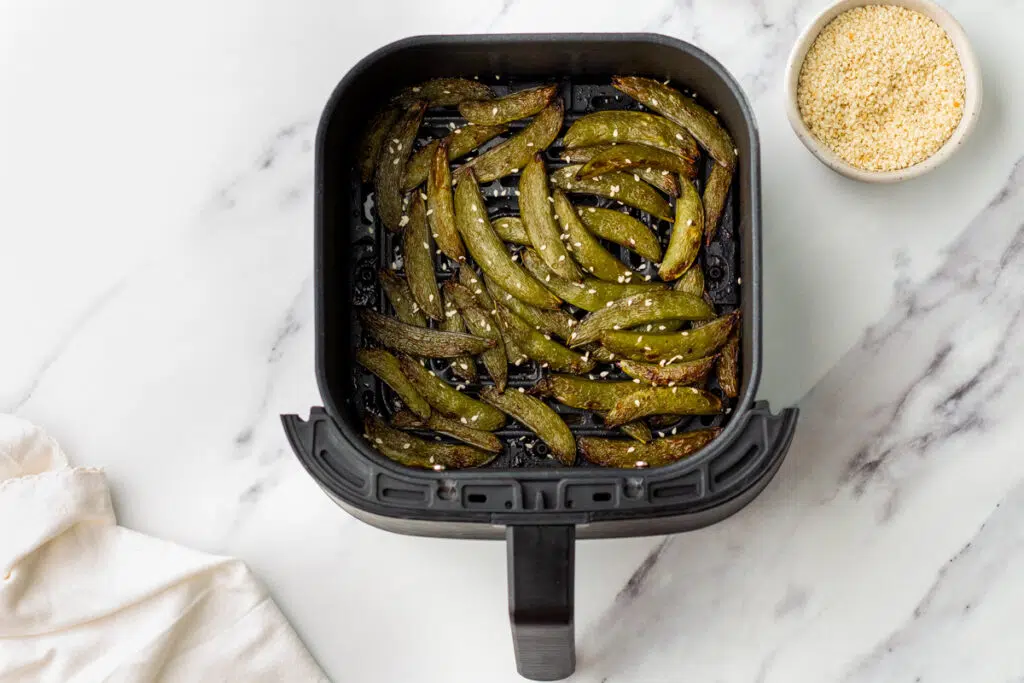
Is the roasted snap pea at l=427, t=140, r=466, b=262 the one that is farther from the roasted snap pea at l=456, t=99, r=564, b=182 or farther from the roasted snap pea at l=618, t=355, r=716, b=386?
the roasted snap pea at l=618, t=355, r=716, b=386

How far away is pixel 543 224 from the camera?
4.15ft

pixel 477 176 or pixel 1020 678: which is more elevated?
pixel 477 176

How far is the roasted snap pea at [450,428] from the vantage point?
125cm

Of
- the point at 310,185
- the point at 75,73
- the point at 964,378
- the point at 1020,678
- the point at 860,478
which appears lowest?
the point at 1020,678

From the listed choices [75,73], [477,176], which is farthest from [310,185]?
[75,73]

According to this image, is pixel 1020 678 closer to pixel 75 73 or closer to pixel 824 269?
pixel 824 269

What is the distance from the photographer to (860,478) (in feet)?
4.40

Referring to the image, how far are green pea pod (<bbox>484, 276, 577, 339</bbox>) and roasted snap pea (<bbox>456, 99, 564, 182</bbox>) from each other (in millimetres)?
155

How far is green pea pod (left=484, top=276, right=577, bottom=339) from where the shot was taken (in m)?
1.27

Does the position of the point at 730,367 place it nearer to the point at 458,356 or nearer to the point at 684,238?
the point at 684,238

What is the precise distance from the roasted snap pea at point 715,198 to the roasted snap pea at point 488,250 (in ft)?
0.65

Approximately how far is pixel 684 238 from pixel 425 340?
1.07ft

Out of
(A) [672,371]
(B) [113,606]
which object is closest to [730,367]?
(A) [672,371]

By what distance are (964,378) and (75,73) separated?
123 centimetres
